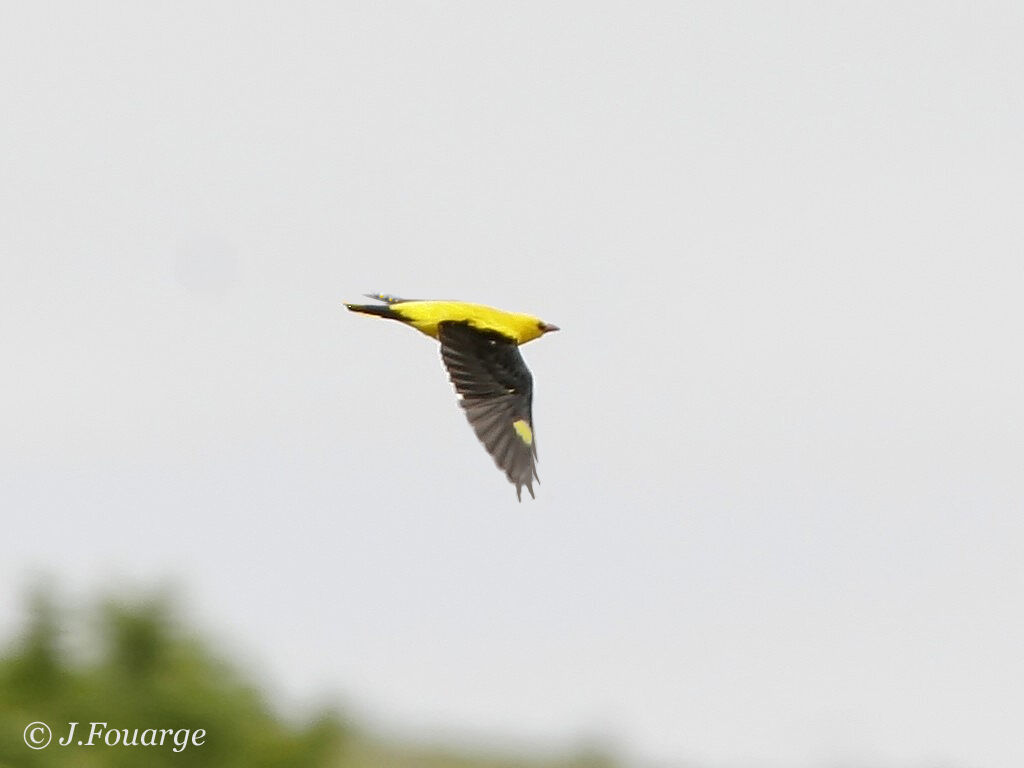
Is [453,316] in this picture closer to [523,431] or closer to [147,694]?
[523,431]

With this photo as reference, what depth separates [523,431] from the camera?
12008 mm

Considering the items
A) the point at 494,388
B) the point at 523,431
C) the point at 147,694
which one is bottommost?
the point at 147,694

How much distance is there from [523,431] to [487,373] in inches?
16.6

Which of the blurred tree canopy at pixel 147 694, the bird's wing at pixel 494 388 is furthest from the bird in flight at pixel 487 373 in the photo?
the blurred tree canopy at pixel 147 694

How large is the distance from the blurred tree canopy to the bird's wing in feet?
20.6

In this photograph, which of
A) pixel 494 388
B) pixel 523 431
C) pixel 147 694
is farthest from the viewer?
pixel 147 694

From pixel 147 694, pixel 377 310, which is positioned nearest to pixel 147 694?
pixel 147 694

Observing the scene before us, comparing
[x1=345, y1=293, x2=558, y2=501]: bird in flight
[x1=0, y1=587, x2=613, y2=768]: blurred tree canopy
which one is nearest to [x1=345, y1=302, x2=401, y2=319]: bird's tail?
[x1=345, y1=293, x2=558, y2=501]: bird in flight

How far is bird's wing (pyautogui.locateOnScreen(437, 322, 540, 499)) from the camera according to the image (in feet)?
39.0

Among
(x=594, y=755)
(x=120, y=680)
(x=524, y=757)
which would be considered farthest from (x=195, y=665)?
(x=524, y=757)

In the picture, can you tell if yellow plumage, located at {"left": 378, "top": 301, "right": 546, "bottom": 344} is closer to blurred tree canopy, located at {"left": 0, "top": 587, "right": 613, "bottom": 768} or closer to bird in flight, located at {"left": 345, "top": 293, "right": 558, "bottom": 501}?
bird in flight, located at {"left": 345, "top": 293, "right": 558, "bottom": 501}

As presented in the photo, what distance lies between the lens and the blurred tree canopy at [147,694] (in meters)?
18.0

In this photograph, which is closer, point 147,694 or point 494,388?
point 494,388

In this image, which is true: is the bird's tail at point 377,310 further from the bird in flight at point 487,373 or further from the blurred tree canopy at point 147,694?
the blurred tree canopy at point 147,694
